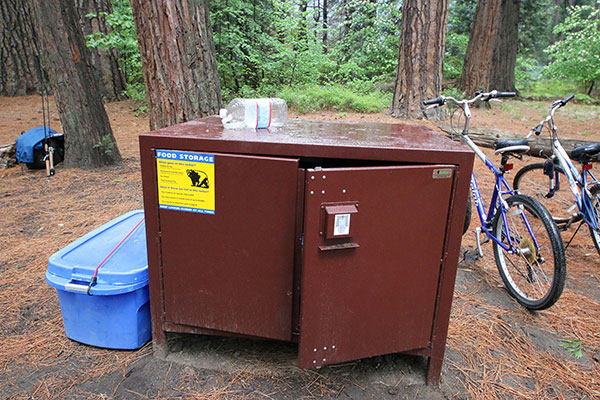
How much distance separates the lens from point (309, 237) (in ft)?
5.45

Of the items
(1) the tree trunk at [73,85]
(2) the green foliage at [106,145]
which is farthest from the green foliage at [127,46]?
(2) the green foliage at [106,145]

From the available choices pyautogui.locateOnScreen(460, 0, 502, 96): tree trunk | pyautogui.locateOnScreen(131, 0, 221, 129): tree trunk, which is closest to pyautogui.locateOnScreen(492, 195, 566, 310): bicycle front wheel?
pyautogui.locateOnScreen(131, 0, 221, 129): tree trunk

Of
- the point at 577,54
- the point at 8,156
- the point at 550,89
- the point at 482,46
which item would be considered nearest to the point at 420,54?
the point at 482,46

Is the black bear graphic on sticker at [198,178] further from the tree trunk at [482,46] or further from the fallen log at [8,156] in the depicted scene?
the tree trunk at [482,46]

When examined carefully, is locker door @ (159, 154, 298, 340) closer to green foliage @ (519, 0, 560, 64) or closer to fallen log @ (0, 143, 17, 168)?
fallen log @ (0, 143, 17, 168)

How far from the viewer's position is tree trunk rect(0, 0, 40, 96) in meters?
9.86

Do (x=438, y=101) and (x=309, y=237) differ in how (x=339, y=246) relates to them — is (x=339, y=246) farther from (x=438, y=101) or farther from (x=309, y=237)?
(x=438, y=101)

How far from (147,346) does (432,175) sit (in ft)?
Answer: 6.11

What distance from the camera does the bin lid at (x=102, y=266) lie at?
2.05 meters

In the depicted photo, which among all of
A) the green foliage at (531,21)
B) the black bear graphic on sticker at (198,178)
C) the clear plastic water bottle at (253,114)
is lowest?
the black bear graphic on sticker at (198,178)

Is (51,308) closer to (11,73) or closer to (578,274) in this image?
(578,274)

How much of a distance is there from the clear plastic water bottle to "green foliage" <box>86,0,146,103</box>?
19.3 feet

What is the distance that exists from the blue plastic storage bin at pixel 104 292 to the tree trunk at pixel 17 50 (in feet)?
33.3

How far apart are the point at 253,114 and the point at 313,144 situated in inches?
24.0
